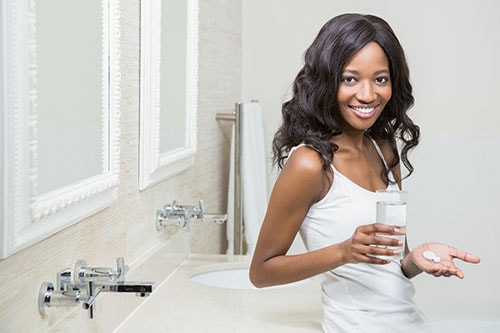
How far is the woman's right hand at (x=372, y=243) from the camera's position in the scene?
1.21 metres

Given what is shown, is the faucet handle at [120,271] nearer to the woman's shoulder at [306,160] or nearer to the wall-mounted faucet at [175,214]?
the woman's shoulder at [306,160]

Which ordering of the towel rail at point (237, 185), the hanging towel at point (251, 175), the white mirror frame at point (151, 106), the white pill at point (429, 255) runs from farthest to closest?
the hanging towel at point (251, 175) → the towel rail at point (237, 185) → the white mirror frame at point (151, 106) → the white pill at point (429, 255)

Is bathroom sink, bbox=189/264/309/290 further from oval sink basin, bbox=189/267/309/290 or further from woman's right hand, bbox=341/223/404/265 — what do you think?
woman's right hand, bbox=341/223/404/265

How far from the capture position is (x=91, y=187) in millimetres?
1335

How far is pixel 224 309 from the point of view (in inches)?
67.6

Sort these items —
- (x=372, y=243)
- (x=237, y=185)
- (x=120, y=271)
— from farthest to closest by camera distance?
(x=237, y=185) → (x=120, y=271) → (x=372, y=243)

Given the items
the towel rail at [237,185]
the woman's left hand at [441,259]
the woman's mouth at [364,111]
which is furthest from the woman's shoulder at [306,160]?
the towel rail at [237,185]

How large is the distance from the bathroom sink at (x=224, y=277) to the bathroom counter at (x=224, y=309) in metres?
0.13

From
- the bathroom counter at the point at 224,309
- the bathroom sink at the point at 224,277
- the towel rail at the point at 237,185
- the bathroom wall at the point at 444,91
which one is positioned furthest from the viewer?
the bathroom wall at the point at 444,91

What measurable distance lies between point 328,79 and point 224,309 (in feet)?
1.84

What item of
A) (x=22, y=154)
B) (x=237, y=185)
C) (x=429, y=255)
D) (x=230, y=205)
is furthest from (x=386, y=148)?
(x=230, y=205)

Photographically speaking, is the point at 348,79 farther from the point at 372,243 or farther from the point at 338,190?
the point at 372,243

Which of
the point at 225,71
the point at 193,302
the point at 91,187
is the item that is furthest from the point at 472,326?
the point at 91,187

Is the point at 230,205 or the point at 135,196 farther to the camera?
the point at 230,205
